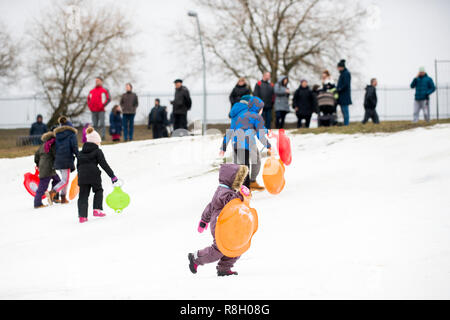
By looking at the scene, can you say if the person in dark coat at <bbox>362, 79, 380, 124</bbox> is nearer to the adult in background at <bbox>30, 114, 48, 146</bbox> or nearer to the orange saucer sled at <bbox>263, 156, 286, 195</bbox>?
the orange saucer sled at <bbox>263, 156, 286, 195</bbox>

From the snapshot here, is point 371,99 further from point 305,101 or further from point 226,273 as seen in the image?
point 226,273

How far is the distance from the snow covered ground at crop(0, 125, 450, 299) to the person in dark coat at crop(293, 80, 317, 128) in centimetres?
445

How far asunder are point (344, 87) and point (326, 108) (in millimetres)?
951

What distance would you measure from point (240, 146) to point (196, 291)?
3.99 metres

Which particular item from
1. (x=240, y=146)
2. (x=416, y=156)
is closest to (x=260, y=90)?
(x=416, y=156)

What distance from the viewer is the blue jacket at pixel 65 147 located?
983 cm

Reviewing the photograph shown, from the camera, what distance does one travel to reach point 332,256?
5176 millimetres

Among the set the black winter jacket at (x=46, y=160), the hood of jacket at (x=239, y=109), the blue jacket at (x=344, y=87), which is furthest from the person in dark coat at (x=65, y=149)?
the blue jacket at (x=344, y=87)

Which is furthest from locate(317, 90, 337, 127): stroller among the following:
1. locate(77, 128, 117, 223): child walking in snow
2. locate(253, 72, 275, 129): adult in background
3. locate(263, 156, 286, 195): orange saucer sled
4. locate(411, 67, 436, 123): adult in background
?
locate(77, 128, 117, 223): child walking in snow

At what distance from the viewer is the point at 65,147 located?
9.88 m

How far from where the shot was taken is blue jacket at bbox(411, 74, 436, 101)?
15.0m

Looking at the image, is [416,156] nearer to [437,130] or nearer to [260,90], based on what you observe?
[437,130]

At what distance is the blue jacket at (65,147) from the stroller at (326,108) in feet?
25.9

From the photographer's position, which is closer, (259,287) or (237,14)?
(259,287)
